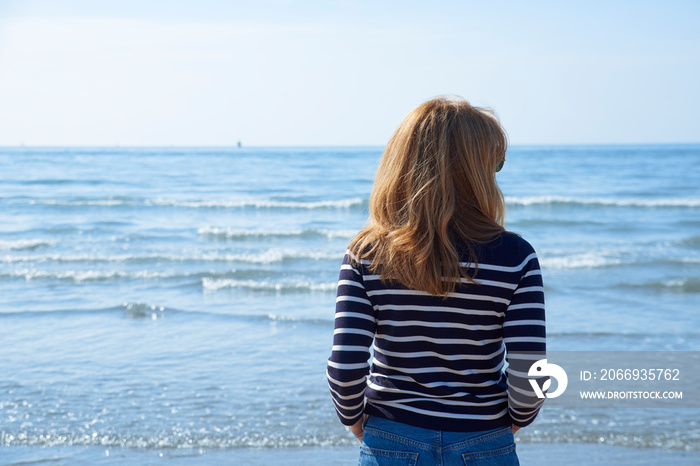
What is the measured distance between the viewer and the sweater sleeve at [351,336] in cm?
154

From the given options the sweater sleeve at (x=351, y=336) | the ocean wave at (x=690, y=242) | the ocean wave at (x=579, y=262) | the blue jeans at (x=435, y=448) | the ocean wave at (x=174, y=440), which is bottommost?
the ocean wave at (x=690, y=242)

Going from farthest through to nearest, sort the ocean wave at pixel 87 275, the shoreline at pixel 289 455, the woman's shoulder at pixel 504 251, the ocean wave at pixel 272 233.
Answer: the ocean wave at pixel 272 233, the ocean wave at pixel 87 275, the shoreline at pixel 289 455, the woman's shoulder at pixel 504 251

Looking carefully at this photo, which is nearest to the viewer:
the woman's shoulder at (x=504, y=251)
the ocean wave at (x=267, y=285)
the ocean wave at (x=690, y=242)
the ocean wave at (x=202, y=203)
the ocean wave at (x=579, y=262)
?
the woman's shoulder at (x=504, y=251)

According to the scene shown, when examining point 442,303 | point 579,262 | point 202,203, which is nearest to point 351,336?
point 442,303

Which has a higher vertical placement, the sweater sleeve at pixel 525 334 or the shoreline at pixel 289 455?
the sweater sleeve at pixel 525 334

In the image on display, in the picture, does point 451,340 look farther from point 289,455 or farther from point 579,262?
point 579,262

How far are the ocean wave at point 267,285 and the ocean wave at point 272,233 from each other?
430 centimetres

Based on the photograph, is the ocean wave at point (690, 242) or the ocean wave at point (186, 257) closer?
the ocean wave at point (186, 257)

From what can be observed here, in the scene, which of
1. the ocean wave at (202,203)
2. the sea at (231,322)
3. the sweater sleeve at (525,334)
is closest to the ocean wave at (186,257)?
the sea at (231,322)

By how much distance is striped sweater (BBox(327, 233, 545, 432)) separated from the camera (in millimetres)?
1498

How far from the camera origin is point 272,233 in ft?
44.5

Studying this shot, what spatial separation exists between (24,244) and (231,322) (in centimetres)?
756

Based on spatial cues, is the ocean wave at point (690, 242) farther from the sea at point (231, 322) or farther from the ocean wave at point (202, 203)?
the ocean wave at point (202, 203)

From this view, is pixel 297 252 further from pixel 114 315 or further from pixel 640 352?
pixel 640 352
